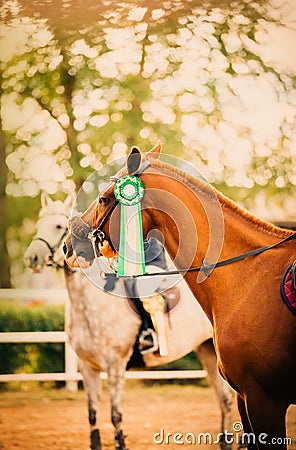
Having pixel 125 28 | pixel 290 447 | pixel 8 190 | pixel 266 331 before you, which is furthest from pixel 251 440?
pixel 125 28

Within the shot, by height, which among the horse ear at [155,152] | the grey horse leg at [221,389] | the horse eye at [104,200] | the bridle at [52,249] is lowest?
the grey horse leg at [221,389]

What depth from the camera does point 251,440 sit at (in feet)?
7.66

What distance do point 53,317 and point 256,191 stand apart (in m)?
1.49

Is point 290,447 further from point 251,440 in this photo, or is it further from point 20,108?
point 20,108

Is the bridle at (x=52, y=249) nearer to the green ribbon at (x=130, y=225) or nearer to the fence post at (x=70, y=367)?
the fence post at (x=70, y=367)

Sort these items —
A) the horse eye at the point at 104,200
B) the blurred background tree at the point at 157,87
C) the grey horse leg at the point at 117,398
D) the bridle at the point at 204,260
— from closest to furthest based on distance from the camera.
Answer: the bridle at the point at 204,260 → the horse eye at the point at 104,200 → the grey horse leg at the point at 117,398 → the blurred background tree at the point at 157,87

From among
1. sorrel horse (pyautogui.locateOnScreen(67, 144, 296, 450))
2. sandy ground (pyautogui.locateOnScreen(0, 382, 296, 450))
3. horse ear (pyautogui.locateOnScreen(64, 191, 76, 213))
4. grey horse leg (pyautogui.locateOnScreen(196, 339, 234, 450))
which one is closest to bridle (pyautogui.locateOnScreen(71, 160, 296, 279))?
sorrel horse (pyautogui.locateOnScreen(67, 144, 296, 450))

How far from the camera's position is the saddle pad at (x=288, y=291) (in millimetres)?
2090

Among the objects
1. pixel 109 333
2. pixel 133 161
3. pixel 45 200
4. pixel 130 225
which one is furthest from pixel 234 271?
pixel 45 200

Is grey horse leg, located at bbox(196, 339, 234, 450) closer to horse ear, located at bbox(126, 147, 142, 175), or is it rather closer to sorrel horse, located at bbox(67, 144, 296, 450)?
sorrel horse, located at bbox(67, 144, 296, 450)

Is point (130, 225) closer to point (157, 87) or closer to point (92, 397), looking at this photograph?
point (92, 397)

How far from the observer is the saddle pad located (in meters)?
2.09

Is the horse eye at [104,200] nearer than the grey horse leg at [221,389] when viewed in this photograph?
Yes

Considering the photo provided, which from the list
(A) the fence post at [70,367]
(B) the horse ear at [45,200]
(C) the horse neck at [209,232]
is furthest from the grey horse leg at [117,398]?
(C) the horse neck at [209,232]
